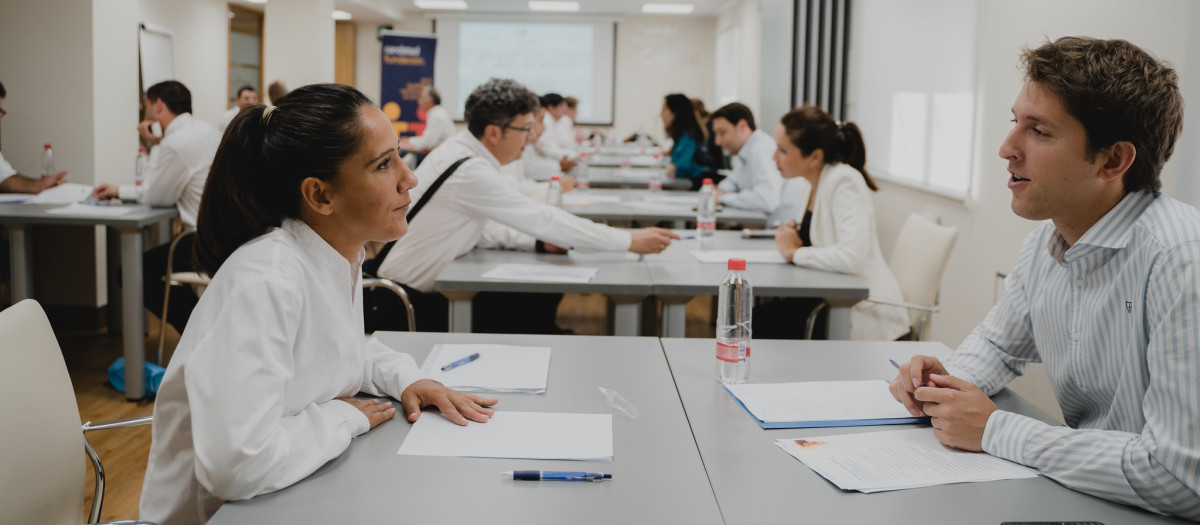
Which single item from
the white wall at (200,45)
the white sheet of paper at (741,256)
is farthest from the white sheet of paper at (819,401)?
the white wall at (200,45)

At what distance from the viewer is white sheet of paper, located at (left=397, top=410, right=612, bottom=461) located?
54.9 inches

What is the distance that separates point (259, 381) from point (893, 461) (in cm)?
92

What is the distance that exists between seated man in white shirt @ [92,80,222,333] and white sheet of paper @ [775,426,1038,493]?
330 centimetres

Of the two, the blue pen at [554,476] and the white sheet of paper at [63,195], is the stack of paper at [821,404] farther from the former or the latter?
the white sheet of paper at [63,195]

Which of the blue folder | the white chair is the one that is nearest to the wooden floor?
the white chair

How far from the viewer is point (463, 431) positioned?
150 centimetres

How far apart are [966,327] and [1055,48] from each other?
3211 millimetres

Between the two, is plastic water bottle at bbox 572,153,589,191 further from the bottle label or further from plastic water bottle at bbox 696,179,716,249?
the bottle label

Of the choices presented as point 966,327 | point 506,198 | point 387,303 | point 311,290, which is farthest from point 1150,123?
point 966,327

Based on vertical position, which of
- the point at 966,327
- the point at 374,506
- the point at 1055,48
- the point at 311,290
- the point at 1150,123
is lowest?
the point at 966,327

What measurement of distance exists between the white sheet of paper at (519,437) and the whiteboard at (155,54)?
8686mm

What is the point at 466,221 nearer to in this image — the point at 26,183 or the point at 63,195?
the point at 63,195

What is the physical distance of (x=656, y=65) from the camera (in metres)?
16.8

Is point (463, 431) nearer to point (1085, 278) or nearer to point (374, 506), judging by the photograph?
point (374, 506)
